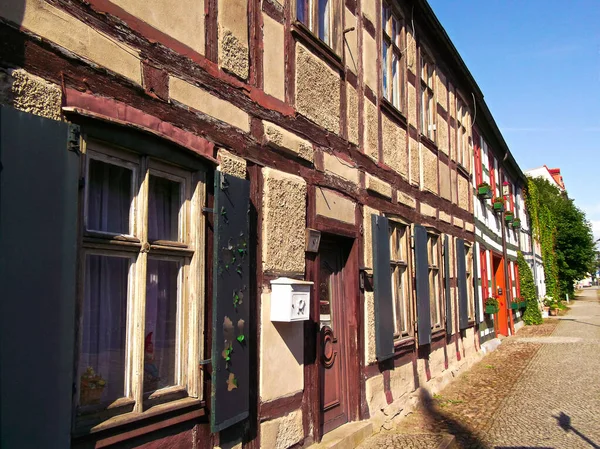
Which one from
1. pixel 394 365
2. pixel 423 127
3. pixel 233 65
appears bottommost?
pixel 394 365

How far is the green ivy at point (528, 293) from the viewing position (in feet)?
66.2

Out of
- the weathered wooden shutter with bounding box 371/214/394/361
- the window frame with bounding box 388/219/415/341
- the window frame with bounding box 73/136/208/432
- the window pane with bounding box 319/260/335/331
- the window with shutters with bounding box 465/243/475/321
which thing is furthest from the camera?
the window with shutters with bounding box 465/243/475/321

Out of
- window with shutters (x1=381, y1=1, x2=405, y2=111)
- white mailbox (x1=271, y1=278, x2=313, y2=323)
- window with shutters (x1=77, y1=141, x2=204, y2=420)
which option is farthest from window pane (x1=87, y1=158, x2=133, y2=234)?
window with shutters (x1=381, y1=1, x2=405, y2=111)

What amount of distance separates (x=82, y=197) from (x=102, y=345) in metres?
0.80

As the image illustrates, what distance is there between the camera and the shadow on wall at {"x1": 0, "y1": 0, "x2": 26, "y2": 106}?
8.13 feet

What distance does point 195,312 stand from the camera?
3.55 metres

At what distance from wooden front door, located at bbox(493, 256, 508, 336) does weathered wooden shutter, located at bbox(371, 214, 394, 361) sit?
10.4 m

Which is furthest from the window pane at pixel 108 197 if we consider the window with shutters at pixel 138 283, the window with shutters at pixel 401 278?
the window with shutters at pixel 401 278

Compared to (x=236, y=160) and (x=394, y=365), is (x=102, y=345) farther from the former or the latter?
(x=394, y=365)

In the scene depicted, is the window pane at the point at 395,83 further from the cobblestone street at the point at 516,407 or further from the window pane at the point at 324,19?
the cobblestone street at the point at 516,407

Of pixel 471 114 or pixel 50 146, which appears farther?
pixel 471 114

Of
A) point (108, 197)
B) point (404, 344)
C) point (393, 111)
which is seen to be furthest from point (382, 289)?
point (108, 197)

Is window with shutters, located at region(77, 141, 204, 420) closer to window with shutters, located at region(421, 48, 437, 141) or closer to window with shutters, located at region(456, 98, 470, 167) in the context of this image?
window with shutters, located at region(421, 48, 437, 141)

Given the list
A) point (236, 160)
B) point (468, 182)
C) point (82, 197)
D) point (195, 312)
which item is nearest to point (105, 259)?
point (82, 197)
